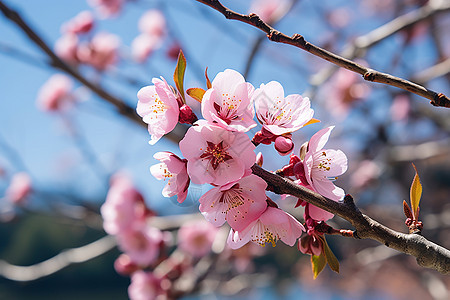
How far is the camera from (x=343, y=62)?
1.05 feet

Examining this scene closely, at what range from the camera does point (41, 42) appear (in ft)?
2.37

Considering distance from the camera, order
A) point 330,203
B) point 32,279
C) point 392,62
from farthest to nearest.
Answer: point 392,62, point 32,279, point 330,203

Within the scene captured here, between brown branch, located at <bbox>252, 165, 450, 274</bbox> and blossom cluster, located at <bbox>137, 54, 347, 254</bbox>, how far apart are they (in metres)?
0.01

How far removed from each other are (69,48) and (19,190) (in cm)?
88

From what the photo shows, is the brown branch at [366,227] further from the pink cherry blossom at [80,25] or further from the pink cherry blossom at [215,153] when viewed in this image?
the pink cherry blossom at [80,25]

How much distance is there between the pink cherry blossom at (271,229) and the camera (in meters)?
0.37

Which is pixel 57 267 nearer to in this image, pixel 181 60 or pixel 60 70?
pixel 60 70

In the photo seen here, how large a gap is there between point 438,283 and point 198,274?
90 centimetres

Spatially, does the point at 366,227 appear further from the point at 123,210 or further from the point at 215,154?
the point at 123,210

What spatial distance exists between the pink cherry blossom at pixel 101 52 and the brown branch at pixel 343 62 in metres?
1.46

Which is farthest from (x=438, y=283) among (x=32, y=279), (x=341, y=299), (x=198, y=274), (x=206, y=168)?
(x=341, y=299)

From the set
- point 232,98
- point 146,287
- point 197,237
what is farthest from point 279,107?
point 197,237

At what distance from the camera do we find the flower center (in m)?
0.36

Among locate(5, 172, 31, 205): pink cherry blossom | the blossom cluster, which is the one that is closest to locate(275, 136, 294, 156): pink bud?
the blossom cluster
